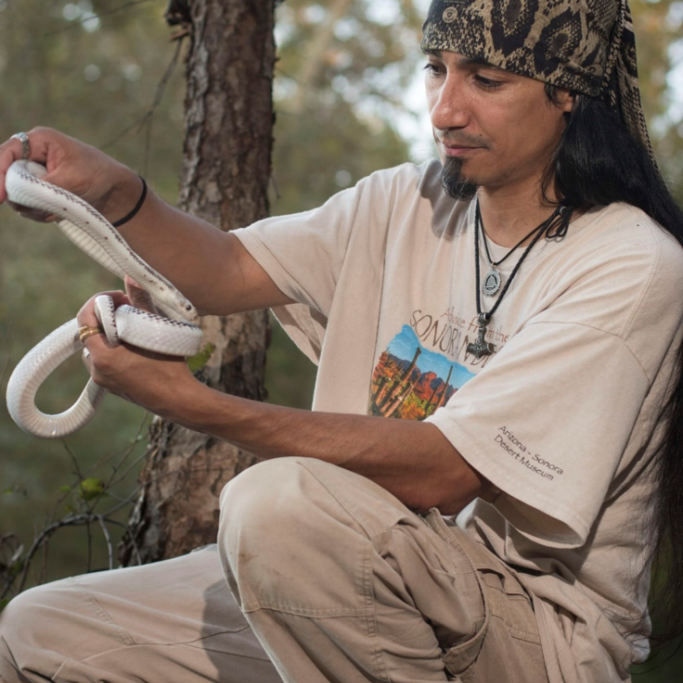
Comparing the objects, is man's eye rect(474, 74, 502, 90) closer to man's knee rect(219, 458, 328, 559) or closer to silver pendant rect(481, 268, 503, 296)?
silver pendant rect(481, 268, 503, 296)

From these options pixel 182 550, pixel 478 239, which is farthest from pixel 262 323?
pixel 478 239

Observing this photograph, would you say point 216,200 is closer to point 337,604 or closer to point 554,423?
point 554,423

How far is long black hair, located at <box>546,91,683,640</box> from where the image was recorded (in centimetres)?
242

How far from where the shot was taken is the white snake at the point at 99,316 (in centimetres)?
203

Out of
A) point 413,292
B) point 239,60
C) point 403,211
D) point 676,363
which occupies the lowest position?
point 676,363

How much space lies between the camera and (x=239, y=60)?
3.73 m

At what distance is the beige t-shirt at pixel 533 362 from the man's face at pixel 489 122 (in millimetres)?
223

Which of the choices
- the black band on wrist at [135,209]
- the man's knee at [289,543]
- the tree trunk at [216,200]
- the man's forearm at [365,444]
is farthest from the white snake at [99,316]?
the tree trunk at [216,200]

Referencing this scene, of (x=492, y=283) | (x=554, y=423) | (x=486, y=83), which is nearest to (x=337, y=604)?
(x=554, y=423)

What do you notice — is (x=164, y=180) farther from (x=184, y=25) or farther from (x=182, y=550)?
(x=182, y=550)

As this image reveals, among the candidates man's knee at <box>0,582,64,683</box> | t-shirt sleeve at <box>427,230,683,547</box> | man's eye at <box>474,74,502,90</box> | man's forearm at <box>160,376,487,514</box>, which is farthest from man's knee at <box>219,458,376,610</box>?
man's eye at <box>474,74,502,90</box>

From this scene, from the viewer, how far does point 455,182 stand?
8.70ft

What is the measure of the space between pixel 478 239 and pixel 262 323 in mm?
1236

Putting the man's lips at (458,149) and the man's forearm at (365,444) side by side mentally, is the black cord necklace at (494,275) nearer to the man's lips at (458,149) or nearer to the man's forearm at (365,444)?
the man's lips at (458,149)
